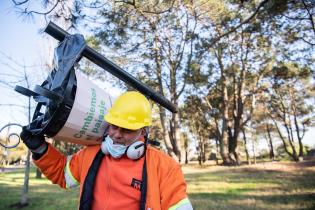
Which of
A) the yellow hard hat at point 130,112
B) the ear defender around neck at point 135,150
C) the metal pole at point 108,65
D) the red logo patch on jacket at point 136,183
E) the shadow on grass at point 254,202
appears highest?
the metal pole at point 108,65

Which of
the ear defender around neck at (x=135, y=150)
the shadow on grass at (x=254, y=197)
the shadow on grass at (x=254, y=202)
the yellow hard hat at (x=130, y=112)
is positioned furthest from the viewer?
the shadow on grass at (x=254, y=197)

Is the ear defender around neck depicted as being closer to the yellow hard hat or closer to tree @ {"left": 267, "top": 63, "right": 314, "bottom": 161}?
the yellow hard hat

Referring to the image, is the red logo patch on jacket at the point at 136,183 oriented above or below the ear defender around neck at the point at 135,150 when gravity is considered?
below

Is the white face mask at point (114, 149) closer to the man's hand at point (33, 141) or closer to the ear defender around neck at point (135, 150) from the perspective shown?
the ear defender around neck at point (135, 150)

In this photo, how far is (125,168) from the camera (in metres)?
2.13

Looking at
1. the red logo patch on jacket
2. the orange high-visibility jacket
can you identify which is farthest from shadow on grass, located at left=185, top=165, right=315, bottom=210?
the red logo patch on jacket

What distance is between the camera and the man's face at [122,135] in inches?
84.7

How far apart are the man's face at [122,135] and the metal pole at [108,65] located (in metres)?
0.42

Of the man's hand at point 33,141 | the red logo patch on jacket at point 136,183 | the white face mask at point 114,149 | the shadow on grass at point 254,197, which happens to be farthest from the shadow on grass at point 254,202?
the man's hand at point 33,141

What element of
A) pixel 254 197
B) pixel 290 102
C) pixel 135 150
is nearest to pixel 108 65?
pixel 135 150

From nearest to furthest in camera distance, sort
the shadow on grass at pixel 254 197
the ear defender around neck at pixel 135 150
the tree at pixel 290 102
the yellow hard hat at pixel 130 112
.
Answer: the ear defender around neck at pixel 135 150, the yellow hard hat at pixel 130 112, the shadow on grass at pixel 254 197, the tree at pixel 290 102

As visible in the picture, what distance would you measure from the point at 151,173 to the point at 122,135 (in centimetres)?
35

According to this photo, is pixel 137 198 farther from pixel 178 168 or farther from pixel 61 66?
pixel 61 66

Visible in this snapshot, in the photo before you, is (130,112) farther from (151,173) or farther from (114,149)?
(151,173)
